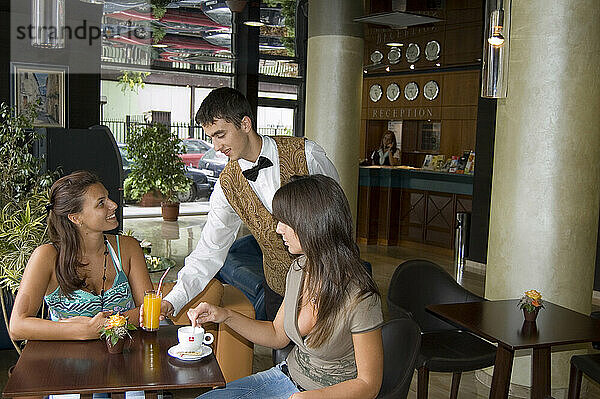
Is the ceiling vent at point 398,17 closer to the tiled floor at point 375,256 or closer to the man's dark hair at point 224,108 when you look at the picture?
the tiled floor at point 375,256

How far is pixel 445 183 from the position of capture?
905cm

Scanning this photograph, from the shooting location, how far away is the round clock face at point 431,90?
11164mm

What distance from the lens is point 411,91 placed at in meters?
11.6

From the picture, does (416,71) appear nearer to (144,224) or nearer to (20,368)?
(144,224)

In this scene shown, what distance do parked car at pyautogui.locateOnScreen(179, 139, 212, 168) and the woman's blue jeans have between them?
9765 millimetres

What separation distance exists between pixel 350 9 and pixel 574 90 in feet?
9.59

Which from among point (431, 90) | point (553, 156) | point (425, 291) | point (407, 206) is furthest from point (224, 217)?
point (431, 90)

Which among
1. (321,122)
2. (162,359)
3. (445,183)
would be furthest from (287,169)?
(445,183)

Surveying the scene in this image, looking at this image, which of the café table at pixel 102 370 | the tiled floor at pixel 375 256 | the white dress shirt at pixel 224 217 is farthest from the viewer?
the tiled floor at pixel 375 256

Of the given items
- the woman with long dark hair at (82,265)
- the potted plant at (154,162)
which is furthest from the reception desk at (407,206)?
the woman with long dark hair at (82,265)

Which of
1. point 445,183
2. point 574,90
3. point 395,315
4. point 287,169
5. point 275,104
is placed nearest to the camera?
point 287,169

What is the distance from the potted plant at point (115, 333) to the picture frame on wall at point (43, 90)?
5720 mm

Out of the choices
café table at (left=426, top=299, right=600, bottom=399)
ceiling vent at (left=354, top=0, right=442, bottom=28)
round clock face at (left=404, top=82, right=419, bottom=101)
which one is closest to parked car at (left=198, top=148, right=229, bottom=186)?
round clock face at (left=404, top=82, right=419, bottom=101)

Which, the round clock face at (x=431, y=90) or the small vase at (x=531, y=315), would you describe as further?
the round clock face at (x=431, y=90)
